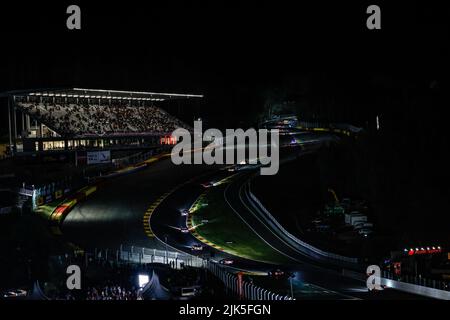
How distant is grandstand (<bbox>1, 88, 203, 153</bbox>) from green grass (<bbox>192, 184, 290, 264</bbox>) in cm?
1619

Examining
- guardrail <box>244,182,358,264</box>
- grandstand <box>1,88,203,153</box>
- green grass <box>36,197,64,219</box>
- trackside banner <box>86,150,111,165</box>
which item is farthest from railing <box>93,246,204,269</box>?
grandstand <box>1,88,203,153</box>

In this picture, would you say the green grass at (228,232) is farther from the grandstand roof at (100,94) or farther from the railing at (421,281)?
the grandstand roof at (100,94)

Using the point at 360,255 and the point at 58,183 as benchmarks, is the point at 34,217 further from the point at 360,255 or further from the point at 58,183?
the point at 360,255

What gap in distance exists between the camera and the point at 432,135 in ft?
101

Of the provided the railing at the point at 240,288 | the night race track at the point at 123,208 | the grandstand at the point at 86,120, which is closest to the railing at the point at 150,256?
the railing at the point at 240,288

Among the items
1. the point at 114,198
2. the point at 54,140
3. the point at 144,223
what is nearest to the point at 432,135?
the point at 144,223

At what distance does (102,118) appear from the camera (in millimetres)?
55625

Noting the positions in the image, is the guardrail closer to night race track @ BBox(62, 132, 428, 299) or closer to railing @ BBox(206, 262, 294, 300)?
night race track @ BBox(62, 132, 428, 299)

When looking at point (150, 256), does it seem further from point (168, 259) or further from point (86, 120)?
point (86, 120)

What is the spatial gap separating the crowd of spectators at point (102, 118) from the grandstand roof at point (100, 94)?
3.16 feet

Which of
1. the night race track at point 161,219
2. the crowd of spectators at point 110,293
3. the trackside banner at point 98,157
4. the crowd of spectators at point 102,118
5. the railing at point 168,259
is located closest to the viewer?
the crowd of spectators at point 110,293

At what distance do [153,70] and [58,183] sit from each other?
958 inches

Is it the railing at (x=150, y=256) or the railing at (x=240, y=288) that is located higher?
the railing at (x=240, y=288)

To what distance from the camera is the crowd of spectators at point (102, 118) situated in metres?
49.1
